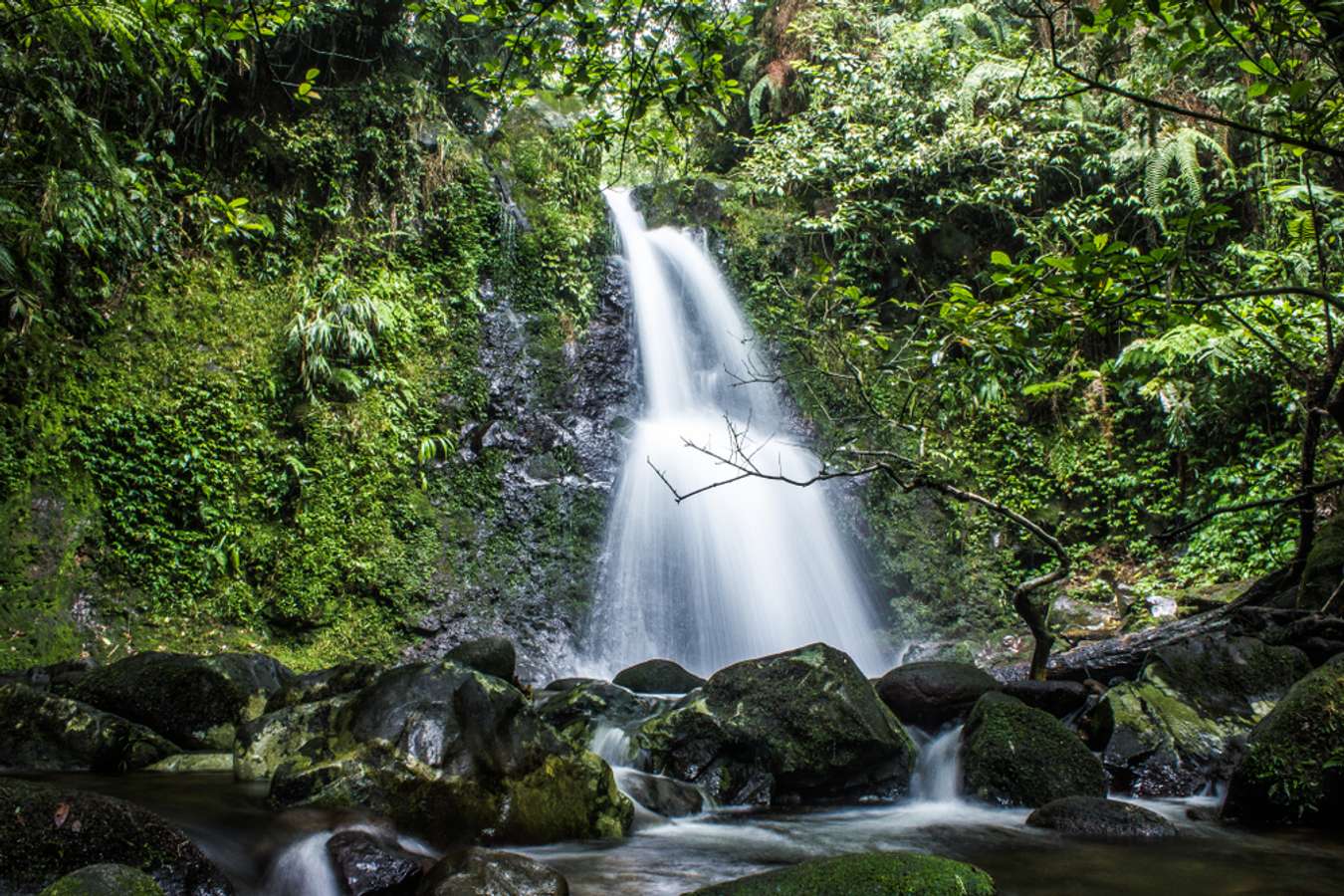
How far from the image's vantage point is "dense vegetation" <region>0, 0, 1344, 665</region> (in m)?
4.27

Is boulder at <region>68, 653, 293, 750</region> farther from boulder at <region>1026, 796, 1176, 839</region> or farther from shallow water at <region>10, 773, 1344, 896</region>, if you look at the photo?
boulder at <region>1026, 796, 1176, 839</region>

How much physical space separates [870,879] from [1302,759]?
3046 millimetres

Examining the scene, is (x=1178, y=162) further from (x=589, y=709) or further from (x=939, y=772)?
(x=589, y=709)

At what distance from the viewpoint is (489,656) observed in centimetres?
638

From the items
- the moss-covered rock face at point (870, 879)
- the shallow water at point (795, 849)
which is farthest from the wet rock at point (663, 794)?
the moss-covered rock face at point (870, 879)

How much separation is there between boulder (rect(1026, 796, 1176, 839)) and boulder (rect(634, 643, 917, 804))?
3.96ft

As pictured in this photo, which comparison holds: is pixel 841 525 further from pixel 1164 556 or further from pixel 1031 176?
pixel 1031 176

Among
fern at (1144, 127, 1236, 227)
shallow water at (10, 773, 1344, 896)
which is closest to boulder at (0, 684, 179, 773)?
shallow water at (10, 773, 1344, 896)

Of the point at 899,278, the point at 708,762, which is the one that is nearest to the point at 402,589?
the point at 708,762

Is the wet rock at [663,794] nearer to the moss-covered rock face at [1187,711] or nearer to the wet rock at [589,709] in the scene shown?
the wet rock at [589,709]

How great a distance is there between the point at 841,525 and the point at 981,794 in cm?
624

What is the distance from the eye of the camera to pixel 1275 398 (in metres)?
9.70

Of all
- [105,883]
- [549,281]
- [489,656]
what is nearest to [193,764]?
[489,656]

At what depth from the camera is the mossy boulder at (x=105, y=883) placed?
2.46 metres
